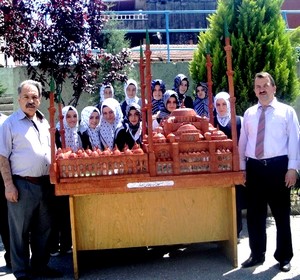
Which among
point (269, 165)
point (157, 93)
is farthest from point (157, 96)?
point (269, 165)

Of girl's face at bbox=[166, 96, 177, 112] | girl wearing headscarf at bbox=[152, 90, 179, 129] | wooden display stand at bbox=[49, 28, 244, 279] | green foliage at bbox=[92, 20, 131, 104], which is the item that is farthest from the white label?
green foliage at bbox=[92, 20, 131, 104]

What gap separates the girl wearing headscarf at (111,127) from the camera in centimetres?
534

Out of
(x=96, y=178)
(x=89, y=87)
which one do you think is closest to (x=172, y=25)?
(x=89, y=87)

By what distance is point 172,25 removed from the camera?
20.8 m

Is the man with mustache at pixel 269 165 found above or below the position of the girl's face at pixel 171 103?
below

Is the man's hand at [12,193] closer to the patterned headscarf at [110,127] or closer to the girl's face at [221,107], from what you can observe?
the patterned headscarf at [110,127]

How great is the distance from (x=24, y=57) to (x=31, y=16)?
20.9 inches

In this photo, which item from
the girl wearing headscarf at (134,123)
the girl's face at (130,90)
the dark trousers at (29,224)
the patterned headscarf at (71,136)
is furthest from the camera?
the girl's face at (130,90)

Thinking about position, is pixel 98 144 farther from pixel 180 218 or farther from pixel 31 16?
pixel 31 16

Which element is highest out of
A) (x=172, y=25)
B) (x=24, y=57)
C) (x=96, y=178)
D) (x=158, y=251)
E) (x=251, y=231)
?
(x=172, y=25)

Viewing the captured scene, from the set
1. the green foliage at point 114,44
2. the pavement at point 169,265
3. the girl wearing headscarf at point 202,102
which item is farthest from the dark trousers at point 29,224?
the green foliage at point 114,44

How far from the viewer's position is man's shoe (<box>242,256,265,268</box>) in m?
4.49

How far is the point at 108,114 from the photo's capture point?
538 cm

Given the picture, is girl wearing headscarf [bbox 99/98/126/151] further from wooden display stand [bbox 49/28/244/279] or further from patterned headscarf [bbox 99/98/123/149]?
wooden display stand [bbox 49/28/244/279]
